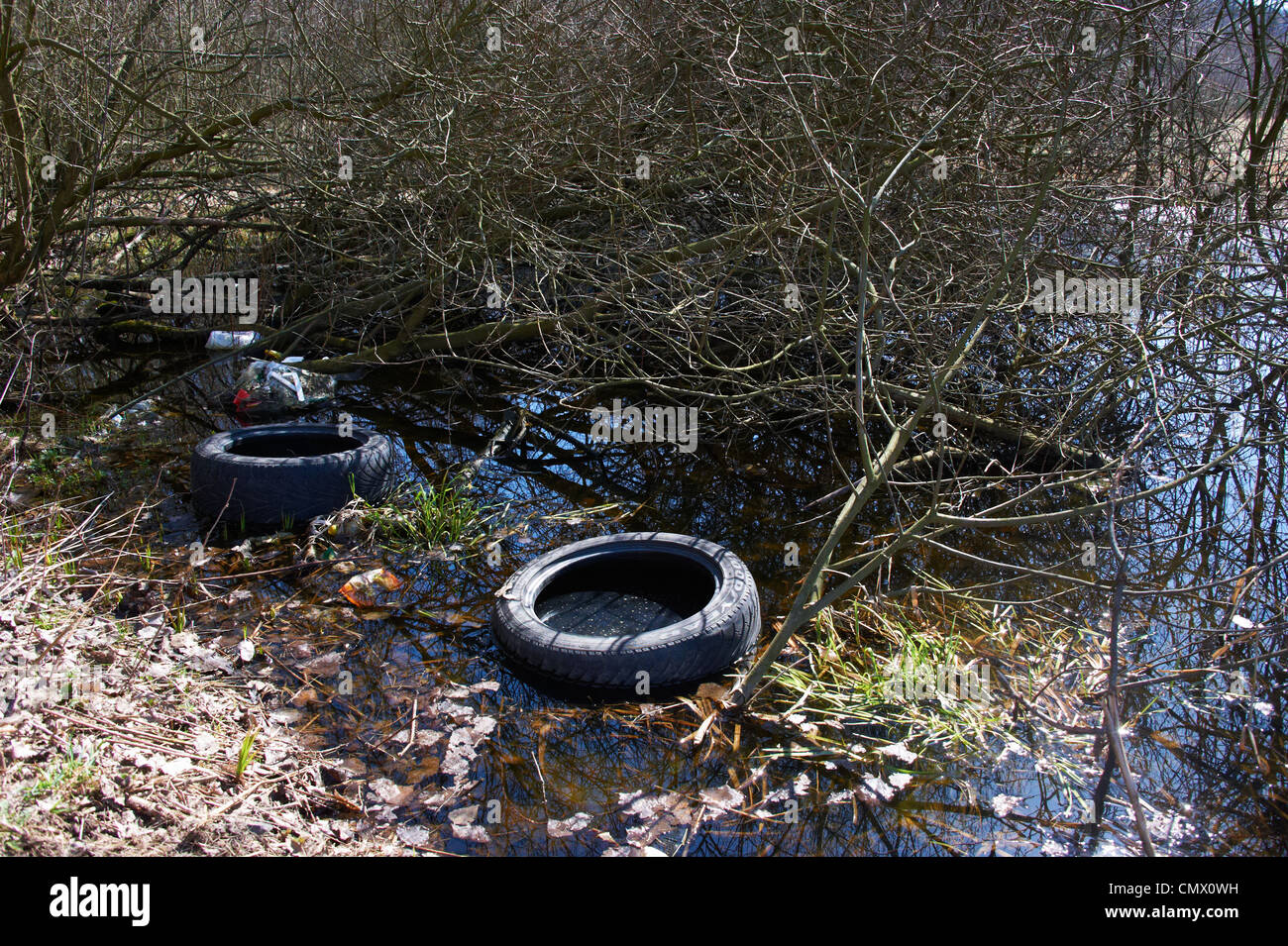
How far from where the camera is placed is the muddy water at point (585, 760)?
3115mm

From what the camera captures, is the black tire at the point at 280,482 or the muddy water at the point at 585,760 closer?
the muddy water at the point at 585,760

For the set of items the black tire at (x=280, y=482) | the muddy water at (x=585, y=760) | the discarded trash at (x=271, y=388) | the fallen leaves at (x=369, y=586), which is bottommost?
the muddy water at (x=585, y=760)

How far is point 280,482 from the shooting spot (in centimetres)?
543

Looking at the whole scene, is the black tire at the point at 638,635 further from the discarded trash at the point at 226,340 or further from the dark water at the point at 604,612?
the discarded trash at the point at 226,340

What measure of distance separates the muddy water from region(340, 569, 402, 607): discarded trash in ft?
0.30

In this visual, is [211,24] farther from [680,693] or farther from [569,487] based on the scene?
[680,693]

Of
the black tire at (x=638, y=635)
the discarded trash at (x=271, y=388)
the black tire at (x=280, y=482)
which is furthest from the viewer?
the discarded trash at (x=271, y=388)

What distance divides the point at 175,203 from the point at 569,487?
5.71 m

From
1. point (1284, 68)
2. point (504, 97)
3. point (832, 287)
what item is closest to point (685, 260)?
point (832, 287)

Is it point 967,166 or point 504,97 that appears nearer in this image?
point 967,166

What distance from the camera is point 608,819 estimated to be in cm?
317

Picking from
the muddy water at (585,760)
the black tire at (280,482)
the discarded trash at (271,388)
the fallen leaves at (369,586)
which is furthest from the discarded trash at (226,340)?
the fallen leaves at (369,586)

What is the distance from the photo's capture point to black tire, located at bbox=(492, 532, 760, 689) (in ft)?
12.7

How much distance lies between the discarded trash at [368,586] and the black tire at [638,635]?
80cm
